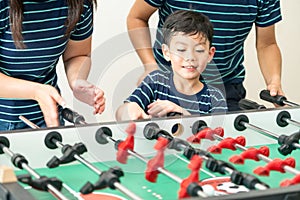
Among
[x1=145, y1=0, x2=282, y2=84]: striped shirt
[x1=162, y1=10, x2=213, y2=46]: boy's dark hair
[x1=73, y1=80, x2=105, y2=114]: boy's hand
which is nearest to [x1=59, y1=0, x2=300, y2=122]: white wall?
[x1=73, y1=80, x2=105, y2=114]: boy's hand

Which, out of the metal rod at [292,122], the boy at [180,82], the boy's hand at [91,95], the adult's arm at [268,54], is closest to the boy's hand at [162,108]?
the boy at [180,82]

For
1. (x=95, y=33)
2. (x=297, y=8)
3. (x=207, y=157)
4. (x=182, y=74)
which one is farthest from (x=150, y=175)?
(x=297, y=8)

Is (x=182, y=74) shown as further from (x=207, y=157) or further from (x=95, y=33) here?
(x=95, y=33)

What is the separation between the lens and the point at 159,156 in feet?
5.04

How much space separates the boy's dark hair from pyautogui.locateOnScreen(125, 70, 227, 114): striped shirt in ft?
0.40

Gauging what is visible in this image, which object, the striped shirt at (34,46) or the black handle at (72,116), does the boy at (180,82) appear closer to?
the black handle at (72,116)

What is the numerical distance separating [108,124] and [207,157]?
0.34m

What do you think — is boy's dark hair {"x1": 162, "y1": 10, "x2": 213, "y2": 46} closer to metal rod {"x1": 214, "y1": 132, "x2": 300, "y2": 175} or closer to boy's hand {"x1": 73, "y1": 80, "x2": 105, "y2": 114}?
boy's hand {"x1": 73, "y1": 80, "x2": 105, "y2": 114}

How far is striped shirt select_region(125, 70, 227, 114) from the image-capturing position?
1.95m

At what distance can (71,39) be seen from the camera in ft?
7.06

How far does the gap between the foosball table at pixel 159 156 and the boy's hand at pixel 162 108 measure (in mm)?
50

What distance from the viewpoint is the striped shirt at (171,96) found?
1.95 metres

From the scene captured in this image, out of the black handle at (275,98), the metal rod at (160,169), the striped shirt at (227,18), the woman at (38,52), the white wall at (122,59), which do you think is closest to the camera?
the metal rod at (160,169)

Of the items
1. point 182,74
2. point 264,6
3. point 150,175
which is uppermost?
point 264,6
